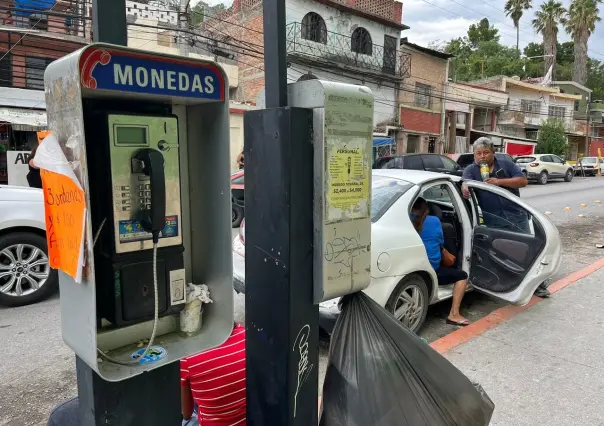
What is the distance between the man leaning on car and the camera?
4.78 m

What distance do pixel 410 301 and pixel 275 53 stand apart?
106 inches

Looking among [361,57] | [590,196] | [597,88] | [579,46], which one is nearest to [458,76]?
[579,46]

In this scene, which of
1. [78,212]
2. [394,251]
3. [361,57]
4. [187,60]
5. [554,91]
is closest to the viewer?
[78,212]

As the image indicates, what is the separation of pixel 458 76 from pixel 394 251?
4829 centimetres

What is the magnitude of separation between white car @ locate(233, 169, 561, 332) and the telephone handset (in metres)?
2.08

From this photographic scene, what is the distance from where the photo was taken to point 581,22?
41656 mm

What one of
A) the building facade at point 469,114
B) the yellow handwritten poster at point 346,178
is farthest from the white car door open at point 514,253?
the building facade at point 469,114

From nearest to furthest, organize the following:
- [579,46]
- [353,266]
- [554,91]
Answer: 1. [353,266]
2. [554,91]
3. [579,46]

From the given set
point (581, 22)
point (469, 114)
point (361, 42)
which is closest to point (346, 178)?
point (361, 42)

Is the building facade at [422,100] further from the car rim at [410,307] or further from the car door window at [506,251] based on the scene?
the car rim at [410,307]

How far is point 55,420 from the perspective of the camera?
6.60 feet

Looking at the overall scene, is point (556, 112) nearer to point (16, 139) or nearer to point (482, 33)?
point (482, 33)

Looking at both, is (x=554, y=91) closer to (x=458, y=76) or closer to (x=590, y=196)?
(x=458, y=76)

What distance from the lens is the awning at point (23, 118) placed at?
12.4 meters
